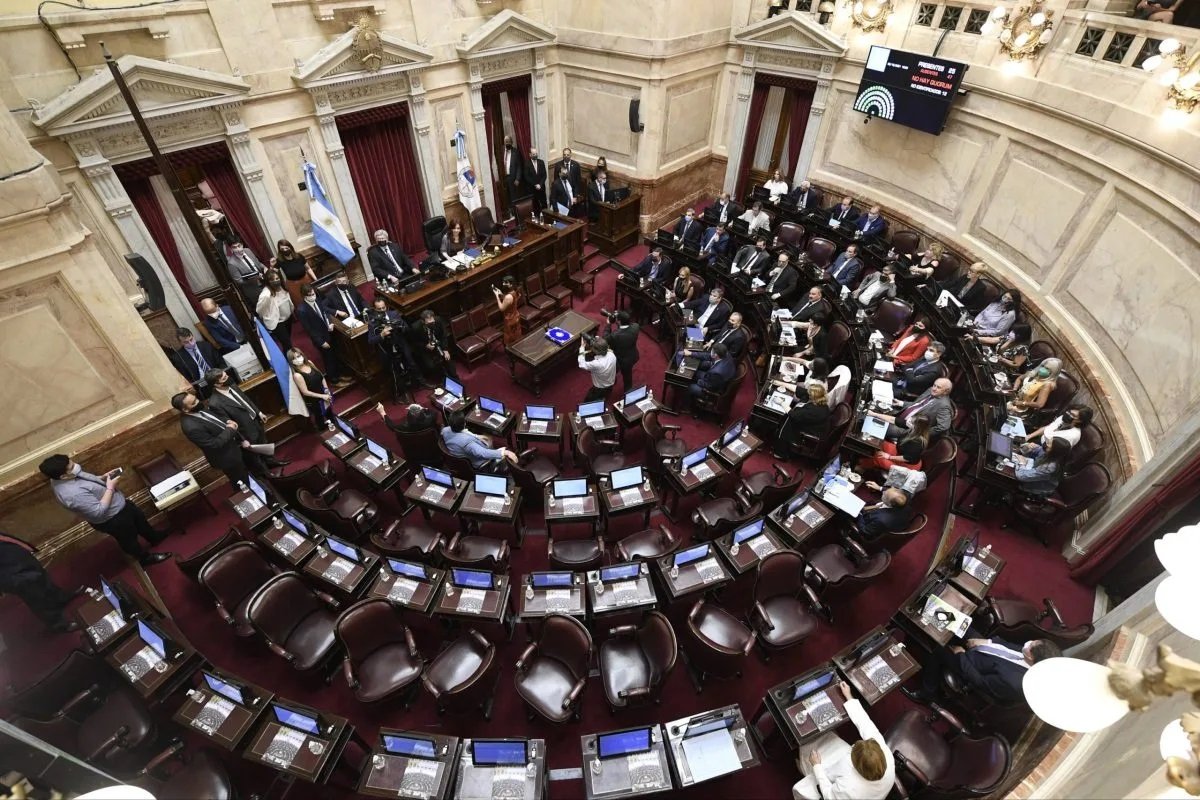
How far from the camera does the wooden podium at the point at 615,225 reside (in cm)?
1207

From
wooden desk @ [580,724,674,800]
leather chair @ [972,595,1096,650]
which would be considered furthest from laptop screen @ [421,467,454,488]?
leather chair @ [972,595,1096,650]

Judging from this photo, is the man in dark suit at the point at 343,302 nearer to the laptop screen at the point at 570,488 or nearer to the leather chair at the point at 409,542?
the leather chair at the point at 409,542

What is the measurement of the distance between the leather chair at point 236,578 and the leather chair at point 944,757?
18.2ft

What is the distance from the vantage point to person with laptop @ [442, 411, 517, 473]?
636cm

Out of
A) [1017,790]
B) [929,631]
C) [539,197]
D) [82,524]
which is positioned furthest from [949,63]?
[82,524]

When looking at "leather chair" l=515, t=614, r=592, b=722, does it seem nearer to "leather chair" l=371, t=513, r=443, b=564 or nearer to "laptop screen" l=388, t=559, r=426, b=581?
"laptop screen" l=388, t=559, r=426, b=581

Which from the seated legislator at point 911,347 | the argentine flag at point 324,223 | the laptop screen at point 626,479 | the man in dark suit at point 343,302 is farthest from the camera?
the argentine flag at point 324,223

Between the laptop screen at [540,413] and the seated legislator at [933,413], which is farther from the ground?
the seated legislator at [933,413]

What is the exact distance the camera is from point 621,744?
4.15 m

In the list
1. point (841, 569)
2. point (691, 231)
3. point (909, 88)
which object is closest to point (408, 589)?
point (841, 569)

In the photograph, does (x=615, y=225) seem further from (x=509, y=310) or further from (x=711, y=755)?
(x=711, y=755)

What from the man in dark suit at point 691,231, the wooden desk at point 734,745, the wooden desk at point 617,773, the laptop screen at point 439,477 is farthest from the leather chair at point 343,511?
the man in dark suit at point 691,231

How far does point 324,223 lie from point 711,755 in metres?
9.72

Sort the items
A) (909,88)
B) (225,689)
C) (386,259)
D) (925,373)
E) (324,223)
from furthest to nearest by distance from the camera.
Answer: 1. (909,88)
2. (324,223)
3. (386,259)
4. (925,373)
5. (225,689)
